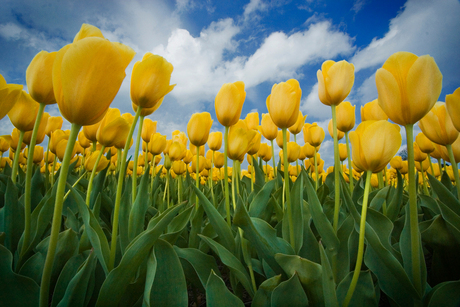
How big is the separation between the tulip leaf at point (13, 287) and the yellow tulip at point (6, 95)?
450 millimetres

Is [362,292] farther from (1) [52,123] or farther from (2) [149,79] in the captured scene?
(1) [52,123]

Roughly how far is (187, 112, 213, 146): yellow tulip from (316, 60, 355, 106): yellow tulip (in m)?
0.80

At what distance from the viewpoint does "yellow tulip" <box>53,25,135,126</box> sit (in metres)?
0.61

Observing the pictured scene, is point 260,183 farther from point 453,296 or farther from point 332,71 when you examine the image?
point 453,296

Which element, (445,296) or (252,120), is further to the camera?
(252,120)

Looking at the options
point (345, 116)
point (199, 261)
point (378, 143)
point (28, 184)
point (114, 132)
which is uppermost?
point (345, 116)

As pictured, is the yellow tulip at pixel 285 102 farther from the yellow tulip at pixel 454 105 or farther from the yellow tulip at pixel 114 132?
the yellow tulip at pixel 114 132

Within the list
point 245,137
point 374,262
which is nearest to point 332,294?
point 374,262

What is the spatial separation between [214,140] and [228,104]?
32.7 inches

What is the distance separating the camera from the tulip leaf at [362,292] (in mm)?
870

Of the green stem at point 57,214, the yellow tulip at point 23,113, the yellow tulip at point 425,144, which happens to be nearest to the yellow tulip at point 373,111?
the yellow tulip at point 425,144

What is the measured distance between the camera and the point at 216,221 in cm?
107

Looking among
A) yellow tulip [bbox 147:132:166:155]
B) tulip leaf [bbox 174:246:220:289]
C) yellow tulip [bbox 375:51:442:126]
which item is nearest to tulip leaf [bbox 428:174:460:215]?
yellow tulip [bbox 375:51:442:126]

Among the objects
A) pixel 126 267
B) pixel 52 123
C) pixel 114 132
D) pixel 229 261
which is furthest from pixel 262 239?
pixel 52 123
